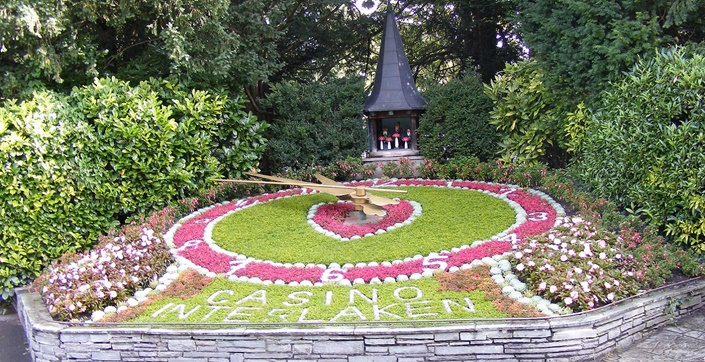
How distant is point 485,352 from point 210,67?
5652 mm

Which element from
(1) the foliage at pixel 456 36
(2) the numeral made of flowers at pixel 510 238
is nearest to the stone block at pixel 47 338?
(2) the numeral made of flowers at pixel 510 238

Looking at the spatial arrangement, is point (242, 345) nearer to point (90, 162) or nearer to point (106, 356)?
point (106, 356)

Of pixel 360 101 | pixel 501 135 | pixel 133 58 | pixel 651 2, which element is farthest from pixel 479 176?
pixel 133 58

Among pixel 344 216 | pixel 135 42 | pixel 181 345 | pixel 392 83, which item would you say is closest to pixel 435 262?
pixel 344 216

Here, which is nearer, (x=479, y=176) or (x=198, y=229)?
(x=198, y=229)

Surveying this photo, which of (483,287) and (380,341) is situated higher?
(483,287)

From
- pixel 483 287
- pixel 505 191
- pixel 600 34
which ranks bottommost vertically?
pixel 483 287

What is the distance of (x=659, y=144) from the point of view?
5707mm

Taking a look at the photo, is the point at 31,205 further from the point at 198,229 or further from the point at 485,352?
the point at 485,352

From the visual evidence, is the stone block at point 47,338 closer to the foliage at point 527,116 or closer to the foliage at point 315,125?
the foliage at point 315,125

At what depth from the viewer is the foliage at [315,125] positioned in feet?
31.5

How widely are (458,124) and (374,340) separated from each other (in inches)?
236

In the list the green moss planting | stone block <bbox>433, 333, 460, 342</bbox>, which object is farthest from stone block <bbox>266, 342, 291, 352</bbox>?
stone block <bbox>433, 333, 460, 342</bbox>

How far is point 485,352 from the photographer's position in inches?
160
